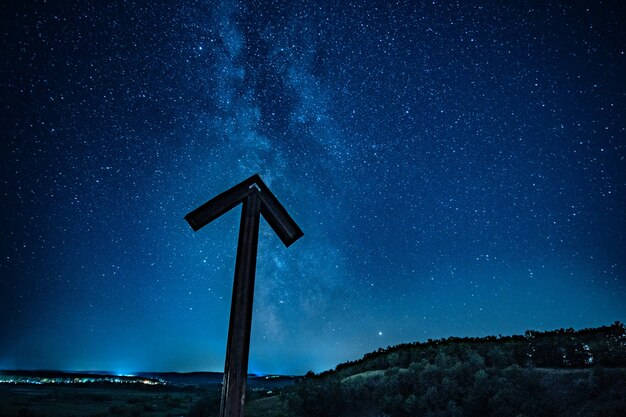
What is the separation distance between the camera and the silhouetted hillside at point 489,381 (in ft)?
27.7

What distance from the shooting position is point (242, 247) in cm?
282

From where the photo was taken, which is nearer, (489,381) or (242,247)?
(242,247)

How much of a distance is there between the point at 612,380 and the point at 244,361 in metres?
10.9

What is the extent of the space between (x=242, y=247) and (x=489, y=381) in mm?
9948

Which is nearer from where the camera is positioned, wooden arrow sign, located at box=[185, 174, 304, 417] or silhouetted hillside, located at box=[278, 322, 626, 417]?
wooden arrow sign, located at box=[185, 174, 304, 417]

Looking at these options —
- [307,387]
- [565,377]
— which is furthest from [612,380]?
[307,387]

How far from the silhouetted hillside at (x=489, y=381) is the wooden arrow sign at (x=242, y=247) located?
335 inches

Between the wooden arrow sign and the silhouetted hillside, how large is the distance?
850 cm

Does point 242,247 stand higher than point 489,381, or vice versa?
point 242,247

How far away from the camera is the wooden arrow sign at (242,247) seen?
2443 millimetres

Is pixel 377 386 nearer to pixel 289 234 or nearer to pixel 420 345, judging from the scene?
pixel 420 345

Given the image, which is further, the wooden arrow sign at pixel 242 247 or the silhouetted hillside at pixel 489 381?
the silhouetted hillside at pixel 489 381

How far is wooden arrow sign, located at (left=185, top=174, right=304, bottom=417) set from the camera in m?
2.44

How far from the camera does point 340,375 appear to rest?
14.8 metres
